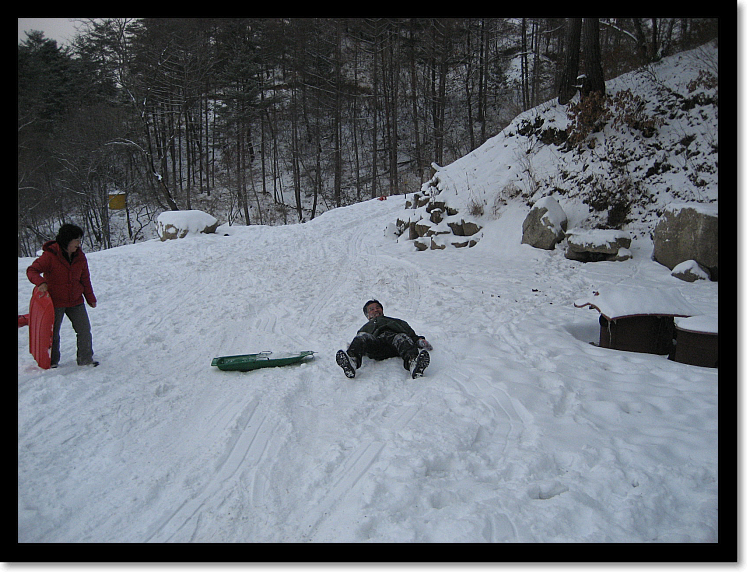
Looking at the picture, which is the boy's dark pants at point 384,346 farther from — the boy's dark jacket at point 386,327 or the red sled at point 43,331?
the red sled at point 43,331

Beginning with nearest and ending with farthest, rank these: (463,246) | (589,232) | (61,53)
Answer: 1. (589,232)
2. (463,246)
3. (61,53)

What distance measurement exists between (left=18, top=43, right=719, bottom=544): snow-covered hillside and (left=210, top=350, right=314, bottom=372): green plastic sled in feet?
0.35

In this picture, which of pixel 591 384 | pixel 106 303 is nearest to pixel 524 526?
pixel 591 384

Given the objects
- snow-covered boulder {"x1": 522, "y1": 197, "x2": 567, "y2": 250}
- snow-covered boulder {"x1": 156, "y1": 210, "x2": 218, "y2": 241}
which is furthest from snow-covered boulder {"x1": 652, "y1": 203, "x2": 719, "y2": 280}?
snow-covered boulder {"x1": 156, "y1": 210, "x2": 218, "y2": 241}

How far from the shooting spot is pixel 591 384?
13.0 ft

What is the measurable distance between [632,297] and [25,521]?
5.43 meters

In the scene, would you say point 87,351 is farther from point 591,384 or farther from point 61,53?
point 61,53

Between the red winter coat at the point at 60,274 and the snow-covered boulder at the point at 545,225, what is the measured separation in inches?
327

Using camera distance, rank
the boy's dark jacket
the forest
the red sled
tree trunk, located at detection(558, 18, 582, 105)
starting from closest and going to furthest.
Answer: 1. the red sled
2. the boy's dark jacket
3. tree trunk, located at detection(558, 18, 582, 105)
4. the forest

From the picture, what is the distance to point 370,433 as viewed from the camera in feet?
11.1

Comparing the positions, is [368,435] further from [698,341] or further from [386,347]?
[698,341]

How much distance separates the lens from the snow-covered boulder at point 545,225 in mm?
9172

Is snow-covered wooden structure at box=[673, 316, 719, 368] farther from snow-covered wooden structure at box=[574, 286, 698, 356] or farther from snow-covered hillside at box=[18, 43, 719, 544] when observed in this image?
snow-covered wooden structure at box=[574, 286, 698, 356]

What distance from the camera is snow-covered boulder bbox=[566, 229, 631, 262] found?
822cm
